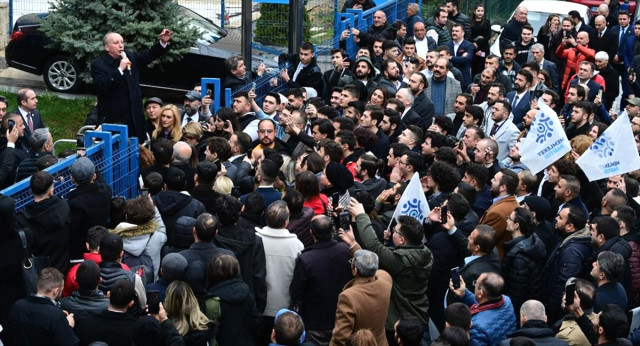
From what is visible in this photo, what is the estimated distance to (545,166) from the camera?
10539 millimetres

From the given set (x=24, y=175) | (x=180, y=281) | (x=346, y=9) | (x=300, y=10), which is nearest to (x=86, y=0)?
(x=300, y=10)

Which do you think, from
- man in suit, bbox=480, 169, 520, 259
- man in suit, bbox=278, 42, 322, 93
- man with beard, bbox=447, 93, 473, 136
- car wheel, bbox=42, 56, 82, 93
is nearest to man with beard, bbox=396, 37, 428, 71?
man in suit, bbox=278, 42, 322, 93

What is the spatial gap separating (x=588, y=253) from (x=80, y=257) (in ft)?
14.8

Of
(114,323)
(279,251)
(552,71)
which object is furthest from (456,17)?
(114,323)

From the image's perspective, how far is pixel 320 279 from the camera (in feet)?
26.9

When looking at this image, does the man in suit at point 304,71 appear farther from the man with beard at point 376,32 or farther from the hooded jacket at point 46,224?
the hooded jacket at point 46,224

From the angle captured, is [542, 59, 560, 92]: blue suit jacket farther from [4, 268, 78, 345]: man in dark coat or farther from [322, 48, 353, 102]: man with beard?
[4, 268, 78, 345]: man in dark coat

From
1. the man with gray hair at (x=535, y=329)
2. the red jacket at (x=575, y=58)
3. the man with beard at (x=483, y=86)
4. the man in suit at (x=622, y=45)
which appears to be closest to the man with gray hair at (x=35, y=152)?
the man with gray hair at (x=535, y=329)

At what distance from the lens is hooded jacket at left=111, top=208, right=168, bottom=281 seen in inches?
334

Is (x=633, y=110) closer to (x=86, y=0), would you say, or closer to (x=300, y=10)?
(x=300, y=10)

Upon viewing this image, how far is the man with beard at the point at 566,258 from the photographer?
28.7 feet

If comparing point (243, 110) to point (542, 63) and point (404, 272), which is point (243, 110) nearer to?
point (404, 272)

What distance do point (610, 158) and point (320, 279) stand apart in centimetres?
360

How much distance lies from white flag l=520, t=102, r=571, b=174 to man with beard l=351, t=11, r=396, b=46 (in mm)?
6278
